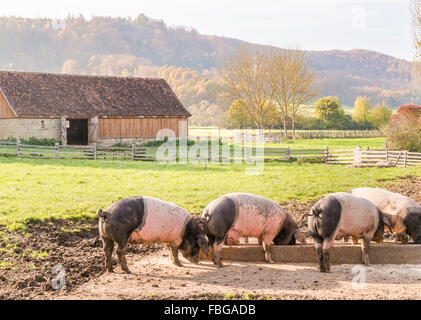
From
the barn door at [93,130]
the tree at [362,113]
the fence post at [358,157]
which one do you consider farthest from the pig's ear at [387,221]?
the tree at [362,113]

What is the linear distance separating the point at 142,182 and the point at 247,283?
38.0ft

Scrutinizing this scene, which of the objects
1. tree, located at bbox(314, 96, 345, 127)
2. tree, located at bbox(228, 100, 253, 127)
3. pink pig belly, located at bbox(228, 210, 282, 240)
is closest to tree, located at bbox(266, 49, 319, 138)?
tree, located at bbox(228, 100, 253, 127)

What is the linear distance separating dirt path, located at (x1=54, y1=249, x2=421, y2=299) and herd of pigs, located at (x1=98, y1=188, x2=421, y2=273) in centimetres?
31

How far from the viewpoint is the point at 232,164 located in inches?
1029

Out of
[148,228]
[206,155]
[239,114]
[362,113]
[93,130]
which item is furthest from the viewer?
[362,113]

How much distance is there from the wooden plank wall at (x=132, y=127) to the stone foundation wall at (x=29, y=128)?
3.22 meters

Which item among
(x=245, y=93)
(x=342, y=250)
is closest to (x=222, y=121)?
(x=245, y=93)

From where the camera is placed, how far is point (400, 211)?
920cm

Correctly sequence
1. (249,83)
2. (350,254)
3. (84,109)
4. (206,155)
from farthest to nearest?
(249,83)
(84,109)
(206,155)
(350,254)

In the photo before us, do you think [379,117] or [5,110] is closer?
[5,110]

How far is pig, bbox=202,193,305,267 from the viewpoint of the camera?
8.30 metres

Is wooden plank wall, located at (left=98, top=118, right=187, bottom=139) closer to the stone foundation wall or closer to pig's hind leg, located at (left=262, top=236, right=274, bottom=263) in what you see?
the stone foundation wall

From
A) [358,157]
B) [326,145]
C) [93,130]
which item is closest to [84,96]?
[93,130]

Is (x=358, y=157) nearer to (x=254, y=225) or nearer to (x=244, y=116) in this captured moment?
(x=254, y=225)
